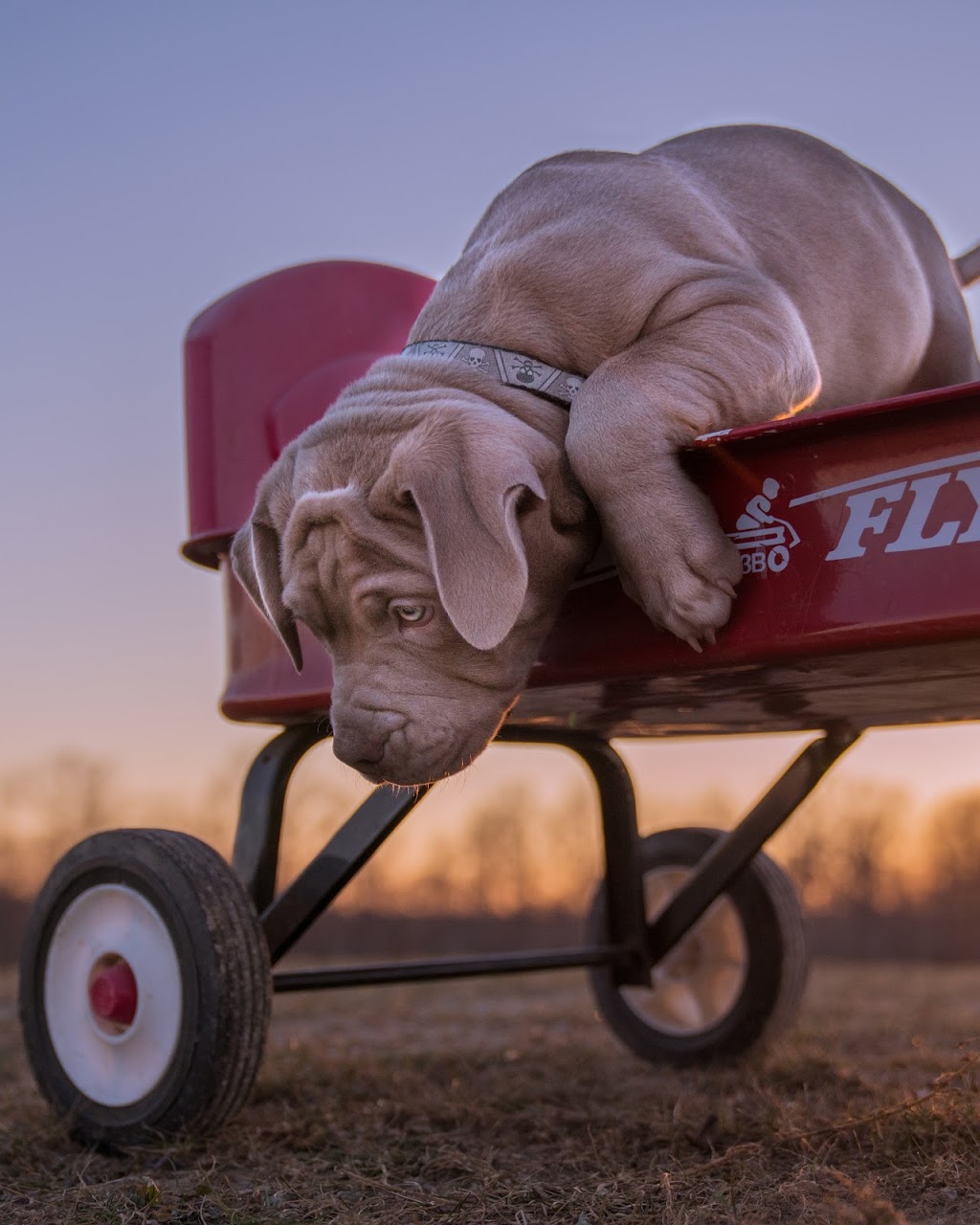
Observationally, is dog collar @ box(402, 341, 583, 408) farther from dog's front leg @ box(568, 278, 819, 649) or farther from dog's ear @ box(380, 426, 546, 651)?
dog's ear @ box(380, 426, 546, 651)

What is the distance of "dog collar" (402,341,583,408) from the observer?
277 cm

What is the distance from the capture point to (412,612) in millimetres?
2469

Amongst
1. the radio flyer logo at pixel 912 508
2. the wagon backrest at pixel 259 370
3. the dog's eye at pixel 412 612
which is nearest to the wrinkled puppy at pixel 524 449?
the dog's eye at pixel 412 612

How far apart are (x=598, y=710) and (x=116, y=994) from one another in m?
1.33

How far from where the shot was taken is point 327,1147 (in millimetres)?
3014

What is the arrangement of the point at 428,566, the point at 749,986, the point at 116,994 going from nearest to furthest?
the point at 428,566 → the point at 116,994 → the point at 749,986

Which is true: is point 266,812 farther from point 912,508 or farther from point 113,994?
point 912,508

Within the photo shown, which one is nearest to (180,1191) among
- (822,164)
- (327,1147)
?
(327,1147)

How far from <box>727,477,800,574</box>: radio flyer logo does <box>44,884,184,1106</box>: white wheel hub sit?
155cm

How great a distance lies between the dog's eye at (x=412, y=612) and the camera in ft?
8.07

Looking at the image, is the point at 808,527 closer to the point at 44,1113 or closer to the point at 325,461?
the point at 325,461

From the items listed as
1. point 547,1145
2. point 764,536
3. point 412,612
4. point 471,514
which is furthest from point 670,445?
point 547,1145

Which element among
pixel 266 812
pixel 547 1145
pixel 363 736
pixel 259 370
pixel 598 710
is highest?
pixel 259 370

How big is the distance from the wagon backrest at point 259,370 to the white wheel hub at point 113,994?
102cm
